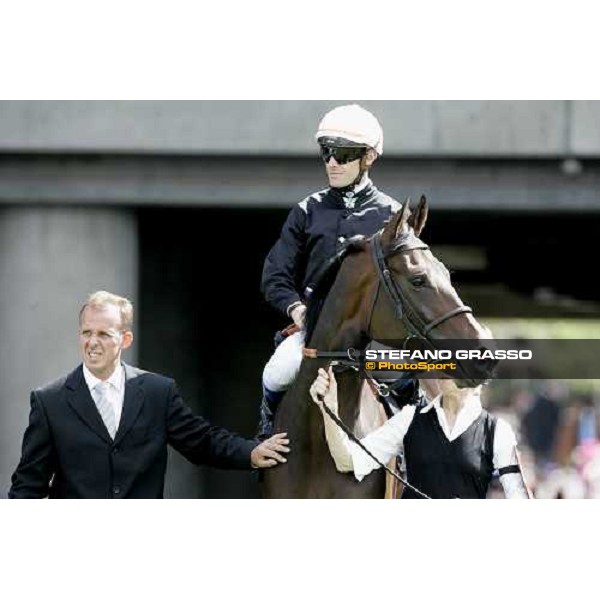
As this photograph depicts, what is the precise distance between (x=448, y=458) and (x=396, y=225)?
87 cm

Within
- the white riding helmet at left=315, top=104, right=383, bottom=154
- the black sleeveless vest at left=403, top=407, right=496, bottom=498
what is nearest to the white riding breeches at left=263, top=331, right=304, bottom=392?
the black sleeveless vest at left=403, top=407, right=496, bottom=498

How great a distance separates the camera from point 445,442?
5652mm

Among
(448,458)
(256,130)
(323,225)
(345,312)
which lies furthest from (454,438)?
(256,130)

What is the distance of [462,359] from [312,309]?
63 centimetres

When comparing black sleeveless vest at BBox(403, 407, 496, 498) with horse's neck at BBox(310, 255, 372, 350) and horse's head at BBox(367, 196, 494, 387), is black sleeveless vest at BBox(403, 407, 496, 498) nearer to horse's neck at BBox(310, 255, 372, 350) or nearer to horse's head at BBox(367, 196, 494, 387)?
horse's head at BBox(367, 196, 494, 387)

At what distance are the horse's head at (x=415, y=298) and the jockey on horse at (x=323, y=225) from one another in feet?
0.96

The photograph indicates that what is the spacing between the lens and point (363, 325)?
18.2ft

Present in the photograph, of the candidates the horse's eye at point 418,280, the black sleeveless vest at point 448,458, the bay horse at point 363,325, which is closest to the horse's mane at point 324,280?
the bay horse at point 363,325

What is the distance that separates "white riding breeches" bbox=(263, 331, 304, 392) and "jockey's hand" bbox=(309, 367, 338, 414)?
8.2 inches

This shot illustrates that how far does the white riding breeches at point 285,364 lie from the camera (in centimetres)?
581

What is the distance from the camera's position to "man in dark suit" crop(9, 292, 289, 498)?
18.2ft

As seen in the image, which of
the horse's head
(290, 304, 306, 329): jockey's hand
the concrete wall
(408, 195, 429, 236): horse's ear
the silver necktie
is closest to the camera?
the horse's head

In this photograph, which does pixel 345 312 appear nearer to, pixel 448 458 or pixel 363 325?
pixel 363 325

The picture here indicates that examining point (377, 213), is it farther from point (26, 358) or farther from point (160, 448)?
point (26, 358)
